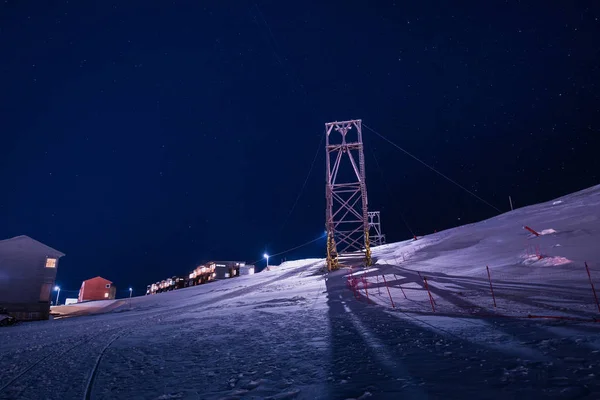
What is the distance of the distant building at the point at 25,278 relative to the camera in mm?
29891

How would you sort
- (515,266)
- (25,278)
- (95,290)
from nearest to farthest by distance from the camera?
(515,266) → (25,278) → (95,290)

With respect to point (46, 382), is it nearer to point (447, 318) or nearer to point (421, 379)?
point (421, 379)

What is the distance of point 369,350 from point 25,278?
3696cm

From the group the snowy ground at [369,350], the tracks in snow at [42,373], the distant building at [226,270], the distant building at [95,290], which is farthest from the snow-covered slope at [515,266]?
the distant building at [95,290]

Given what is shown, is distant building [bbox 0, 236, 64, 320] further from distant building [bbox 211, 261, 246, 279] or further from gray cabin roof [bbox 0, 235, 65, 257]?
distant building [bbox 211, 261, 246, 279]

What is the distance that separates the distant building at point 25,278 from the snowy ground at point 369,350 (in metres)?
26.7

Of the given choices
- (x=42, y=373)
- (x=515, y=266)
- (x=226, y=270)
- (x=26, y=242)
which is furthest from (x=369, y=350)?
(x=226, y=270)

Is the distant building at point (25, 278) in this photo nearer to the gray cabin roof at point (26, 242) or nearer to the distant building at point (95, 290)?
the gray cabin roof at point (26, 242)

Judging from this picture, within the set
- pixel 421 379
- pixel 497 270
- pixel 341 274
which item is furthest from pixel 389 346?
pixel 341 274

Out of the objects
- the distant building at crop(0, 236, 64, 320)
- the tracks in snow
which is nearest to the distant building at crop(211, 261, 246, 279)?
the distant building at crop(0, 236, 64, 320)

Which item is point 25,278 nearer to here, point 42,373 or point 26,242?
point 26,242

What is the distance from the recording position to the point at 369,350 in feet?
20.7

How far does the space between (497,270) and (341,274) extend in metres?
10.2

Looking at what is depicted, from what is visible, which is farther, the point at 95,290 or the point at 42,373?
the point at 95,290
